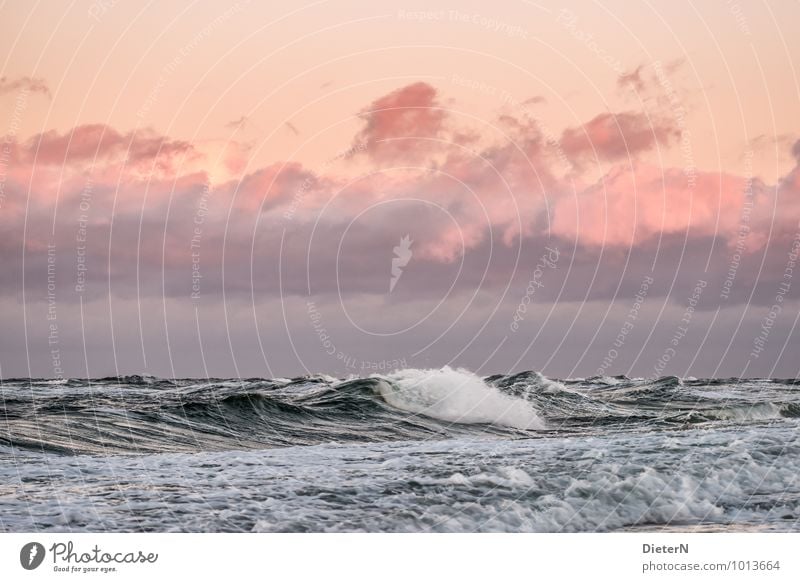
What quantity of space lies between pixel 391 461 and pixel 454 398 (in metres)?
14.6

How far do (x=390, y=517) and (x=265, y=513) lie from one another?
237 cm

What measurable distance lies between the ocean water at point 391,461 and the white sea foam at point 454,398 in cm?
12

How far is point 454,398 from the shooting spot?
3719 cm

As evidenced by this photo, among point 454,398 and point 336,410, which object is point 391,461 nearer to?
point 336,410

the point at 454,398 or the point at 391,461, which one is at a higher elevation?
the point at 454,398

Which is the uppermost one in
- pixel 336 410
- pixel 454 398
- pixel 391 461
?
pixel 454 398

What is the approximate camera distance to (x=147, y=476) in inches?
840

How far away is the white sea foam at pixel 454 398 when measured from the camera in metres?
33.7

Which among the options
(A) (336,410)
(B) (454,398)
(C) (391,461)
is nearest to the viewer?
(C) (391,461)

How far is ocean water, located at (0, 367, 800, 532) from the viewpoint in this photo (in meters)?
18.0

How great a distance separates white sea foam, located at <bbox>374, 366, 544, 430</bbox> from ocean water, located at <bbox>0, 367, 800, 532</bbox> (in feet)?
0.39

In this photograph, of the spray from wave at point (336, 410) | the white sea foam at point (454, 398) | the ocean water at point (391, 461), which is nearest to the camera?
the ocean water at point (391, 461)

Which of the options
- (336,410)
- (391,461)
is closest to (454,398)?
(336,410)
